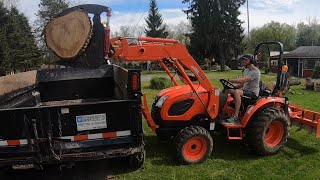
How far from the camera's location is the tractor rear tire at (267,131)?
7.07 metres

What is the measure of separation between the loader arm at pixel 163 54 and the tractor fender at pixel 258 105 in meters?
0.55

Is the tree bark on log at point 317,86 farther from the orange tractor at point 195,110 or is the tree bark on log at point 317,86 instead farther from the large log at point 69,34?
the large log at point 69,34

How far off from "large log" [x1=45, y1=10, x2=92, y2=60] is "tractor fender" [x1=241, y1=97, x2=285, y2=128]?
126 inches

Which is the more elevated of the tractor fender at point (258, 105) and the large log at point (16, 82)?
the large log at point (16, 82)

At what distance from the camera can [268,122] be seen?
279 inches

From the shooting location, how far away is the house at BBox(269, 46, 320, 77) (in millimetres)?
40375

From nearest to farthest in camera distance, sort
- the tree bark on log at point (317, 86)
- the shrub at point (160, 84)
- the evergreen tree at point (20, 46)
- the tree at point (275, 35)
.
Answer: the tree bark on log at point (317, 86) → the shrub at point (160, 84) → the evergreen tree at point (20, 46) → the tree at point (275, 35)

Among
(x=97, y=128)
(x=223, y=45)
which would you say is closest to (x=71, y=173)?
(x=97, y=128)

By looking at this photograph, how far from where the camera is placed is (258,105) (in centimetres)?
722

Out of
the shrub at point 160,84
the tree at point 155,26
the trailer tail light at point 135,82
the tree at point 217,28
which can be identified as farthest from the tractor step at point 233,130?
the tree at point 155,26

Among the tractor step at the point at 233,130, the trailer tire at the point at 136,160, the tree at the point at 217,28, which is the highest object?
the tree at the point at 217,28

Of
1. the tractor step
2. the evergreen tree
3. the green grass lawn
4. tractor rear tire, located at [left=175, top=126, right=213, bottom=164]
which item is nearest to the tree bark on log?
the green grass lawn

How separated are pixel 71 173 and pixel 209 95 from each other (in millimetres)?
2837

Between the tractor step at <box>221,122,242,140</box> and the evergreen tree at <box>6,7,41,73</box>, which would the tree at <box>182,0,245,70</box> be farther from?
the tractor step at <box>221,122,242,140</box>
